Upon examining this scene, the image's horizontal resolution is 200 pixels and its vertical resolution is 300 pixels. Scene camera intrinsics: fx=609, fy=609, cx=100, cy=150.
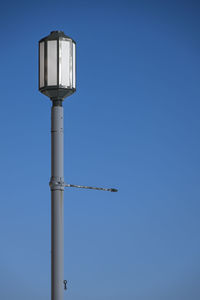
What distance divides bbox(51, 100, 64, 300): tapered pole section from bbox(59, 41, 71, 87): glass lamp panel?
25 cm

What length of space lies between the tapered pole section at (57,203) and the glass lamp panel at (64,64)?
255mm

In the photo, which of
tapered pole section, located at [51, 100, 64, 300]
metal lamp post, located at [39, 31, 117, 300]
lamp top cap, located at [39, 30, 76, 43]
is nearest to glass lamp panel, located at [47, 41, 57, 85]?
metal lamp post, located at [39, 31, 117, 300]

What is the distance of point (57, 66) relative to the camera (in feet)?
18.3

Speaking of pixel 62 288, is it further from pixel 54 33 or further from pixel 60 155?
pixel 54 33

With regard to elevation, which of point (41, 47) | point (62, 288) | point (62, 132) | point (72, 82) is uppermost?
point (41, 47)

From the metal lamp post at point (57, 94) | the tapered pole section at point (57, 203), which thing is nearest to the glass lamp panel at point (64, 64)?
the metal lamp post at point (57, 94)

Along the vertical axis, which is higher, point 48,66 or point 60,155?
point 48,66

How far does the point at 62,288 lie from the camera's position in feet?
18.2

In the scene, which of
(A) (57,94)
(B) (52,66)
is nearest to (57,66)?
(B) (52,66)

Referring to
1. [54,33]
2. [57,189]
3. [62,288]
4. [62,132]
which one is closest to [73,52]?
[54,33]

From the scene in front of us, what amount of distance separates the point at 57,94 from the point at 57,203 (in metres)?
1.02

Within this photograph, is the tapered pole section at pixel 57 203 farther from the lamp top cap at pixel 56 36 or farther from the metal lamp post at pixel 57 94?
the lamp top cap at pixel 56 36

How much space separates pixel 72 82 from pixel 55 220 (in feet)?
4.24

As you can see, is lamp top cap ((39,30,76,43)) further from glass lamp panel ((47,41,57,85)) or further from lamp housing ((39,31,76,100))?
glass lamp panel ((47,41,57,85))
